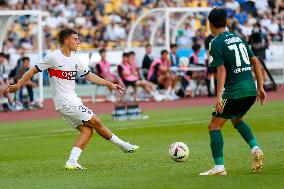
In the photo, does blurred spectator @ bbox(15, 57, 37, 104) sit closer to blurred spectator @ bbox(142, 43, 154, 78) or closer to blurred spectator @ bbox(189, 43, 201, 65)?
blurred spectator @ bbox(142, 43, 154, 78)

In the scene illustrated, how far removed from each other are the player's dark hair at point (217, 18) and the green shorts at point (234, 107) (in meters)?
1.00

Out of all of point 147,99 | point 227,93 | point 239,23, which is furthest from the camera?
point 239,23

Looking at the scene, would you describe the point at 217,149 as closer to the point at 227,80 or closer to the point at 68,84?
the point at 227,80

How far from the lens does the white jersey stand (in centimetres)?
1485

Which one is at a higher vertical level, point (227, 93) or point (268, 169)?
point (227, 93)

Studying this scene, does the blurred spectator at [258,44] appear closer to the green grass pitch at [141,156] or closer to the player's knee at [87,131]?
the green grass pitch at [141,156]

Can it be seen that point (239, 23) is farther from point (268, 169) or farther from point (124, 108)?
point (268, 169)

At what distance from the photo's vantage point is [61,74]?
1491 cm

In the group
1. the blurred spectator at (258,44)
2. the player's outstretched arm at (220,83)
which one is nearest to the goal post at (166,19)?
the blurred spectator at (258,44)

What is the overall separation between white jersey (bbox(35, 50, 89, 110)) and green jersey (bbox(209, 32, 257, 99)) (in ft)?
8.43

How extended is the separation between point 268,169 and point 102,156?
12.2ft

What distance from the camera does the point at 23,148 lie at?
18.7m

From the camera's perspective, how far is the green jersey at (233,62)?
1320cm

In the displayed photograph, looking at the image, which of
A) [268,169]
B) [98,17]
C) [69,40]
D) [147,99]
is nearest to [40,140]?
[69,40]
